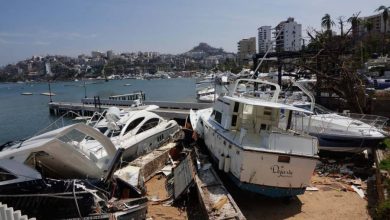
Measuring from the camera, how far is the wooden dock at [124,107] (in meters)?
33.6

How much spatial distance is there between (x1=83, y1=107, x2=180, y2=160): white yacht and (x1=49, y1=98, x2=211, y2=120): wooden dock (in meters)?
11.2

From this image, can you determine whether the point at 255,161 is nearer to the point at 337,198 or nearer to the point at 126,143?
the point at 337,198

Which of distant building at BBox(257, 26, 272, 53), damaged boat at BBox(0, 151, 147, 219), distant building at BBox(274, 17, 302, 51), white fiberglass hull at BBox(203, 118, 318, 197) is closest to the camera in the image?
damaged boat at BBox(0, 151, 147, 219)

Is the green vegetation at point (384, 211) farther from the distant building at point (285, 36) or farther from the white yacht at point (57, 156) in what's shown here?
the distant building at point (285, 36)

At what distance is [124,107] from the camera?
137 feet

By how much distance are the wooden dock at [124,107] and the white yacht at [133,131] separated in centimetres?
1121

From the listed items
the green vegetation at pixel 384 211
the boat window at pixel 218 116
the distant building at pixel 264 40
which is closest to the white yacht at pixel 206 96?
the distant building at pixel 264 40

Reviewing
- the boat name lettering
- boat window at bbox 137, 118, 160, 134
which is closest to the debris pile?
the boat name lettering

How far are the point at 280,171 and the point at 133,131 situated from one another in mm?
9800

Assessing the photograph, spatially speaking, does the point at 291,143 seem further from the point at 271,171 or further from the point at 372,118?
the point at 372,118

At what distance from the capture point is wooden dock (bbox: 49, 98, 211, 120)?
33594 millimetres

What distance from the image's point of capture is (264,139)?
1138cm

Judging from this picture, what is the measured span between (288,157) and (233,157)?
6.19 feet

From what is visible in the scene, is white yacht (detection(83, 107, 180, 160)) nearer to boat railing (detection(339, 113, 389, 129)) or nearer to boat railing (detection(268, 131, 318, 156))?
boat railing (detection(268, 131, 318, 156))
